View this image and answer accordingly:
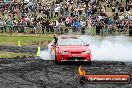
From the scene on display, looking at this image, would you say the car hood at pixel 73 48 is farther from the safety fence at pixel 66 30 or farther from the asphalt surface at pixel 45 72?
the safety fence at pixel 66 30

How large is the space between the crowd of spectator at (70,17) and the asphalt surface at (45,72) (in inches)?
501

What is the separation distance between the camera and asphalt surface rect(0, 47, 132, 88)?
44.3 feet

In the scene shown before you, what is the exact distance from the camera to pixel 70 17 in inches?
1357

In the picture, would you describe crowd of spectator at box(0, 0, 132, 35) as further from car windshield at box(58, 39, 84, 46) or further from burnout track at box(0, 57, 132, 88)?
burnout track at box(0, 57, 132, 88)

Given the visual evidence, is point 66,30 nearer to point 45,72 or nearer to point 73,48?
point 73,48

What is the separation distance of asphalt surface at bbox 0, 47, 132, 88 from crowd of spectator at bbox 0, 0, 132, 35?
12737mm

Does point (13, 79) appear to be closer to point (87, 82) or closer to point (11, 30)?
point (87, 82)

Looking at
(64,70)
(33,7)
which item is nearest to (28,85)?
(64,70)

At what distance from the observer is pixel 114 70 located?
17219 millimetres

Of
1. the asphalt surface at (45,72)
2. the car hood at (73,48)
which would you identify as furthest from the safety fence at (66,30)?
the car hood at (73,48)

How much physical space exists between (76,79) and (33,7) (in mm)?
23387

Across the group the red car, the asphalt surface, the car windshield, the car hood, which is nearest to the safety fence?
the car windshield

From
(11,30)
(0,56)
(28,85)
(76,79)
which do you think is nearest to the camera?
(28,85)

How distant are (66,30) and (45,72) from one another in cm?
1736
